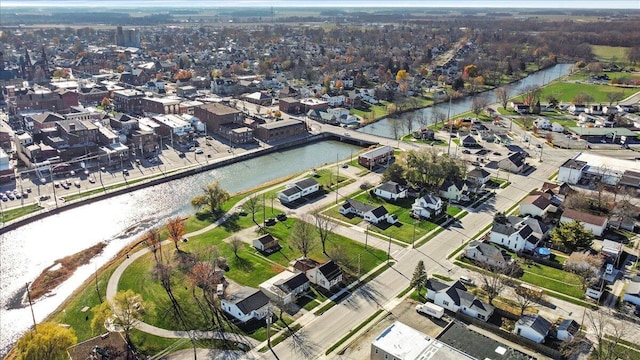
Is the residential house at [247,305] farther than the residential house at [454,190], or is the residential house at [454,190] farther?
the residential house at [454,190]

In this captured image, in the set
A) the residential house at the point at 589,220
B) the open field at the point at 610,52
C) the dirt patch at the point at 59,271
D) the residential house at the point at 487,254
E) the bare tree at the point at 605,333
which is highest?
the open field at the point at 610,52

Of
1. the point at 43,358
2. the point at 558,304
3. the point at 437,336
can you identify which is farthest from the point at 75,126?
the point at 558,304

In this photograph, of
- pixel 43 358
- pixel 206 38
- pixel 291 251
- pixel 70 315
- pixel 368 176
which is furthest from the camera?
pixel 206 38

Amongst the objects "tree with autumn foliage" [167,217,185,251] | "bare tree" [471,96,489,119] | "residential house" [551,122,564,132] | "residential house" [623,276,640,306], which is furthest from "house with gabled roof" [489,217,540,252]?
"bare tree" [471,96,489,119]

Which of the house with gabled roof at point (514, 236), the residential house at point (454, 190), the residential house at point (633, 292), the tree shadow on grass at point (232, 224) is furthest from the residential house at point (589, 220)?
the tree shadow on grass at point (232, 224)

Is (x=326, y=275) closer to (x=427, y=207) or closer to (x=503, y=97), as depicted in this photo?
(x=427, y=207)

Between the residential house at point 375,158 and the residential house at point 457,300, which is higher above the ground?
the residential house at point 375,158

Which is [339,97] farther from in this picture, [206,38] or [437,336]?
[206,38]

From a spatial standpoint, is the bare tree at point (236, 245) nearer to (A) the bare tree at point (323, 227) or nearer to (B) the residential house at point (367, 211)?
(A) the bare tree at point (323, 227)
